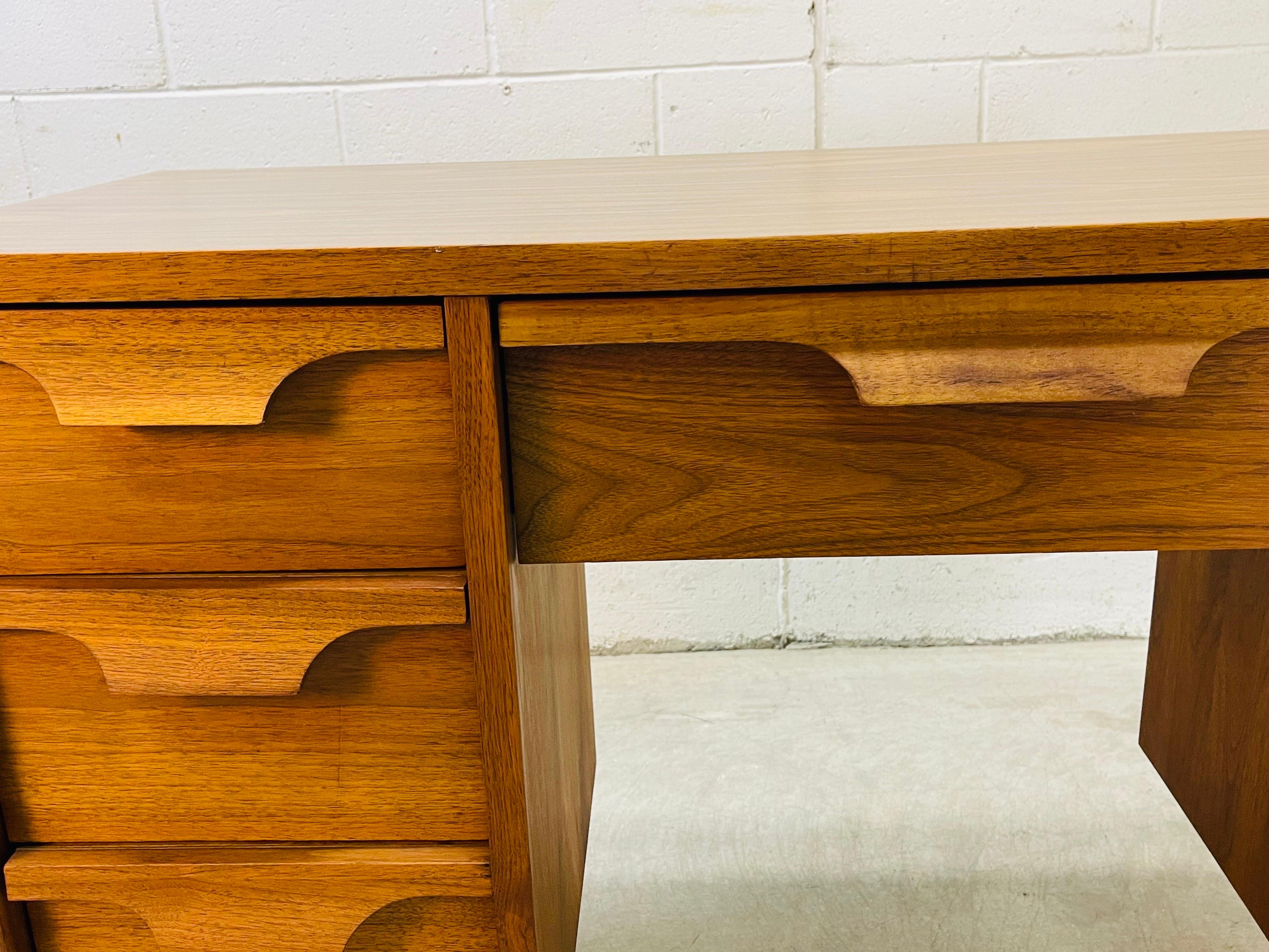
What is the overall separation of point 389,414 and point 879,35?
1170mm

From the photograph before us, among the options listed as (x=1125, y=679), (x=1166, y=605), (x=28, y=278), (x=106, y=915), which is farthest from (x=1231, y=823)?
(x=28, y=278)

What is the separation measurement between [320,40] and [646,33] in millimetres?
454

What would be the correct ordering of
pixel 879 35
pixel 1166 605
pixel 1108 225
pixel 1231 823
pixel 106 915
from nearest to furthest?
1. pixel 1108 225
2. pixel 106 915
3. pixel 1231 823
4. pixel 1166 605
5. pixel 879 35

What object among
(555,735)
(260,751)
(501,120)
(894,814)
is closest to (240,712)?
Result: (260,751)

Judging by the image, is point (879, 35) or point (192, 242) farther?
point (879, 35)

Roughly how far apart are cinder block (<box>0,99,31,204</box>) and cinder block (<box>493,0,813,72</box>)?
0.70 meters

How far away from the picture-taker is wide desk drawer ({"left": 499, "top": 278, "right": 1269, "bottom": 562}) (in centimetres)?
67

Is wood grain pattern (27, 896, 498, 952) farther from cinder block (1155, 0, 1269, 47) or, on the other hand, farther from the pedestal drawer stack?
cinder block (1155, 0, 1269, 47)

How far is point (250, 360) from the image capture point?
27.7 inches

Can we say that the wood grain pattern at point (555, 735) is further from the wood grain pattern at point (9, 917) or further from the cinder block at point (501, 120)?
the cinder block at point (501, 120)

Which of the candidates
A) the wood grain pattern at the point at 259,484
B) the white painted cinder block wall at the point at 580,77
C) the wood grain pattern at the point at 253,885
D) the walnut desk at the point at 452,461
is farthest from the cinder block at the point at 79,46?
the wood grain pattern at the point at 253,885

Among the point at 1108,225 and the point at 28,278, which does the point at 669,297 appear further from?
the point at 28,278

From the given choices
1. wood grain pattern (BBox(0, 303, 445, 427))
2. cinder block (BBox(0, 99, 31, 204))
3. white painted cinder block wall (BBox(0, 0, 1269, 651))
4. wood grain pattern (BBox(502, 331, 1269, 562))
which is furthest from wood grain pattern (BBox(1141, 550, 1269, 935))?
cinder block (BBox(0, 99, 31, 204))

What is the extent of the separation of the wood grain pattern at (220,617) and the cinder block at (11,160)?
1171 mm
